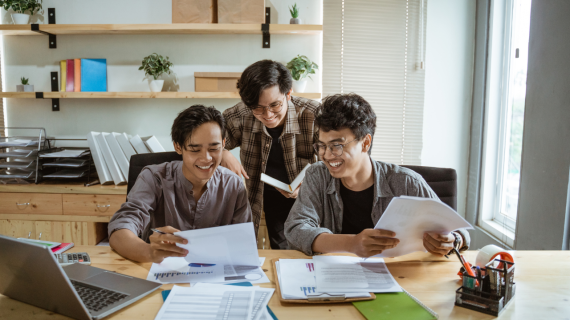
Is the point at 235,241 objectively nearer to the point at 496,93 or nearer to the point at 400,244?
Answer: the point at 400,244

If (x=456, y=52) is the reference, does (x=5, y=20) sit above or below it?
above

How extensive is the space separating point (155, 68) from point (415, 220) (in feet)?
7.00

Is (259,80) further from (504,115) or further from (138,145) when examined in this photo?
(504,115)

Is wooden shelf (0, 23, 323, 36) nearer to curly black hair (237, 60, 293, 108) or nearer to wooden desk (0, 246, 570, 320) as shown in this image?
curly black hair (237, 60, 293, 108)

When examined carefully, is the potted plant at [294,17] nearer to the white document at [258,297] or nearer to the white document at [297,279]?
the white document at [297,279]

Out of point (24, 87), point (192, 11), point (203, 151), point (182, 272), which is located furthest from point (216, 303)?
point (24, 87)

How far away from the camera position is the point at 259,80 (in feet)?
5.42

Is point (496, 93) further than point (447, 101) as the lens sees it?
No

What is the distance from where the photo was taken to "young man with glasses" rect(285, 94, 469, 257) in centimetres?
124

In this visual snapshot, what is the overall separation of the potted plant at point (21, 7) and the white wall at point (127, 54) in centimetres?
11

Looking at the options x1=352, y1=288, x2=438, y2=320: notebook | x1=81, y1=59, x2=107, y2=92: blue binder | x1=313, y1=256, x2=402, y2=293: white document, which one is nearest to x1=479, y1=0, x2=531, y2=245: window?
x1=313, y1=256, x2=402, y2=293: white document

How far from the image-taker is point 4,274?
2.77 ft

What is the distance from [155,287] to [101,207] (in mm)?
1648

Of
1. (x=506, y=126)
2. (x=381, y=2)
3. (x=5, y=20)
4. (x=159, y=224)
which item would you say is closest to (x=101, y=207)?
(x=159, y=224)
